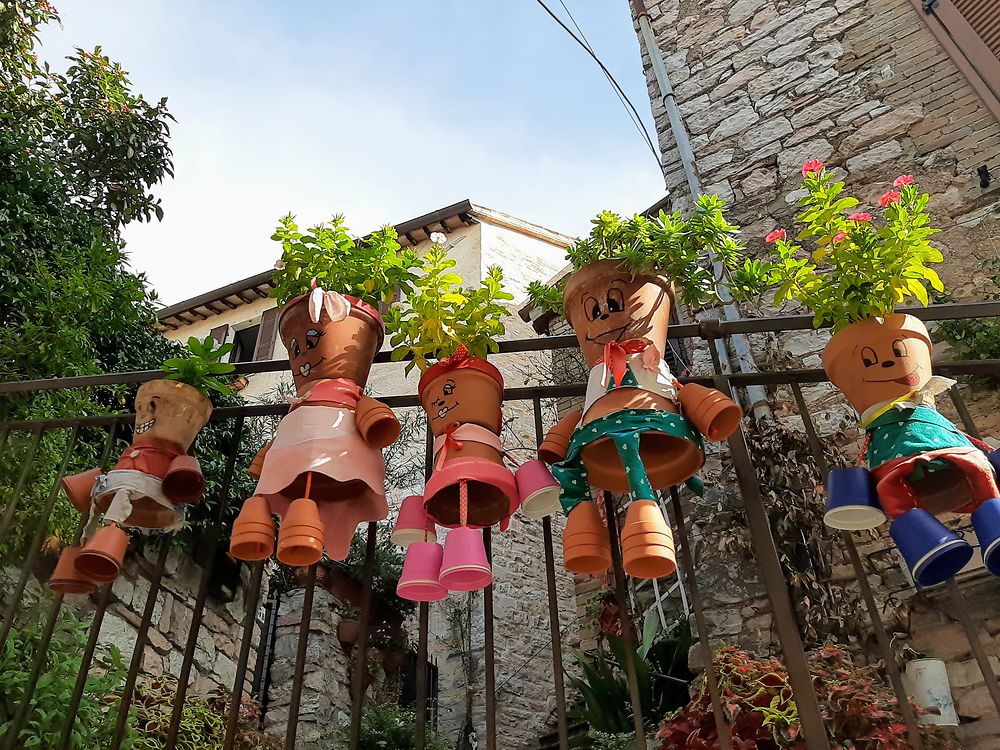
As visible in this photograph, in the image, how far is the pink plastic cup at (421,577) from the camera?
1722 millimetres

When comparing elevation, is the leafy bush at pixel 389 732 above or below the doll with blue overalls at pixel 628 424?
above

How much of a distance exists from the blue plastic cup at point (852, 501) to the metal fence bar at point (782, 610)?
5.7 inches

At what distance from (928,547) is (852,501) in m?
0.18

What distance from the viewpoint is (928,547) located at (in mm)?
1473

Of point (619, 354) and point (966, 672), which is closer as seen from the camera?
point (619, 354)

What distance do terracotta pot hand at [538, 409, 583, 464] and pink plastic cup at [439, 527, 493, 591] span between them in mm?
275

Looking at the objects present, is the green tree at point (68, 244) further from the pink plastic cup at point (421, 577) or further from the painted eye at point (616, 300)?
the painted eye at point (616, 300)

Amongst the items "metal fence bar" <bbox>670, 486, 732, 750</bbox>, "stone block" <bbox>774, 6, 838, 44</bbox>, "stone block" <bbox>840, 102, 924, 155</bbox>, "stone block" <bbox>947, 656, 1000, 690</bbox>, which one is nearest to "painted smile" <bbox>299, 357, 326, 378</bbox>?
"metal fence bar" <bbox>670, 486, 732, 750</bbox>

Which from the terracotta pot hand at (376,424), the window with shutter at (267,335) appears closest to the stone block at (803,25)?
the terracotta pot hand at (376,424)

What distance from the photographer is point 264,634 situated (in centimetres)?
619

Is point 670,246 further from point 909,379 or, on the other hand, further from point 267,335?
point 267,335

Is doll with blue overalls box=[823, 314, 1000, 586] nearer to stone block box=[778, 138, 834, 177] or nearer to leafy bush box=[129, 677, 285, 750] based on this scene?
leafy bush box=[129, 677, 285, 750]

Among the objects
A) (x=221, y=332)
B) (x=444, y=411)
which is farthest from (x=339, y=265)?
(x=221, y=332)

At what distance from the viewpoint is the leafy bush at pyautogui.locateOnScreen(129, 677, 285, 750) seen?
342cm
